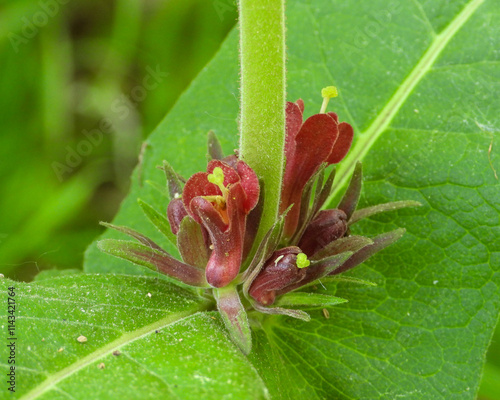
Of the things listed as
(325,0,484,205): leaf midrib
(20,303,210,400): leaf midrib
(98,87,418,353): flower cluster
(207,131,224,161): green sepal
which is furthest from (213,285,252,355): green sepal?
(325,0,484,205): leaf midrib

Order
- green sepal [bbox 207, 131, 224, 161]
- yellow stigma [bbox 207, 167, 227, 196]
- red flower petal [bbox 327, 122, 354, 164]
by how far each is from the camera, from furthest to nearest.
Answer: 1. green sepal [bbox 207, 131, 224, 161]
2. red flower petal [bbox 327, 122, 354, 164]
3. yellow stigma [bbox 207, 167, 227, 196]

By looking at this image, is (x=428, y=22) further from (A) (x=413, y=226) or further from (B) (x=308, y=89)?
(A) (x=413, y=226)

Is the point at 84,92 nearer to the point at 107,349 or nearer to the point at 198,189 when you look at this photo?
the point at 198,189

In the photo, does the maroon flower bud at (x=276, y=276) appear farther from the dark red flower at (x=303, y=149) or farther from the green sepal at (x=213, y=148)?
the green sepal at (x=213, y=148)

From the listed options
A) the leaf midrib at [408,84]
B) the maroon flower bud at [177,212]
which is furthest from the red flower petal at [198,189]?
the leaf midrib at [408,84]

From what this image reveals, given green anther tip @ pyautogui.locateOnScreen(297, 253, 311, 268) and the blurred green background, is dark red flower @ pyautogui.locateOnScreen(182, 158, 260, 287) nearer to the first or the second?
green anther tip @ pyautogui.locateOnScreen(297, 253, 311, 268)

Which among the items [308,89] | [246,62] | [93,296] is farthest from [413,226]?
[93,296]

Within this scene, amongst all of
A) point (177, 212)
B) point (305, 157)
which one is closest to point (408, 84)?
point (305, 157)
